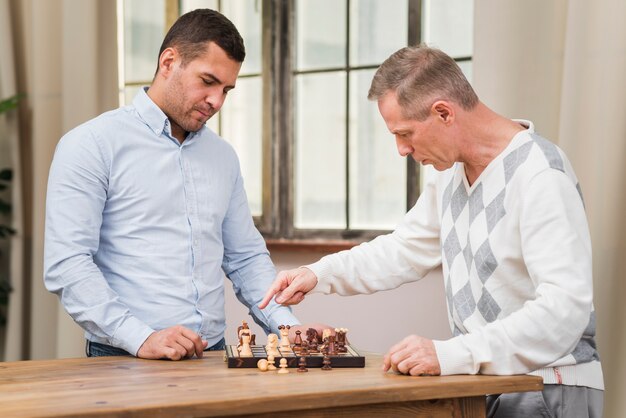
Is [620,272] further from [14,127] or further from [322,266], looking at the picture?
[14,127]

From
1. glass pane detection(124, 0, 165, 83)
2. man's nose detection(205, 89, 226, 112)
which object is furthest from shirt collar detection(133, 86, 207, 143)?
glass pane detection(124, 0, 165, 83)

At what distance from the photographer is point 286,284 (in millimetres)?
2238

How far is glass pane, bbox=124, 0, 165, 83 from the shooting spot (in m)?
4.29

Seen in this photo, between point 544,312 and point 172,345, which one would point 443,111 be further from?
point 172,345

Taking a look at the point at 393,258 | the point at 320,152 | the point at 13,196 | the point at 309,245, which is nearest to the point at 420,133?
the point at 393,258

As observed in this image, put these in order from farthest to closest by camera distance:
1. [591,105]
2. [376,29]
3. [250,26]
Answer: [250,26]
[376,29]
[591,105]

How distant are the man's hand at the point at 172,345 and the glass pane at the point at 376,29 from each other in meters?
1.94

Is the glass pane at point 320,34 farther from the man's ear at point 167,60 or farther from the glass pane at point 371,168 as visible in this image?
the man's ear at point 167,60

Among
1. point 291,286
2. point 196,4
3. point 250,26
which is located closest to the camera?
point 291,286

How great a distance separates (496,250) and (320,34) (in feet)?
6.91

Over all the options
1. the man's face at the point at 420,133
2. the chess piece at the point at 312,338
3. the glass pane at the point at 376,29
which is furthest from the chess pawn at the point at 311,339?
the glass pane at the point at 376,29

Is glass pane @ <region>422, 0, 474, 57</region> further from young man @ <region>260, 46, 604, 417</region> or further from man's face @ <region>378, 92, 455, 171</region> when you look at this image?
man's face @ <region>378, 92, 455, 171</region>

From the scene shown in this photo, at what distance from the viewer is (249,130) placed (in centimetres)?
401

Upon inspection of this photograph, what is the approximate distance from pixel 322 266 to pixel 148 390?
2.58ft
